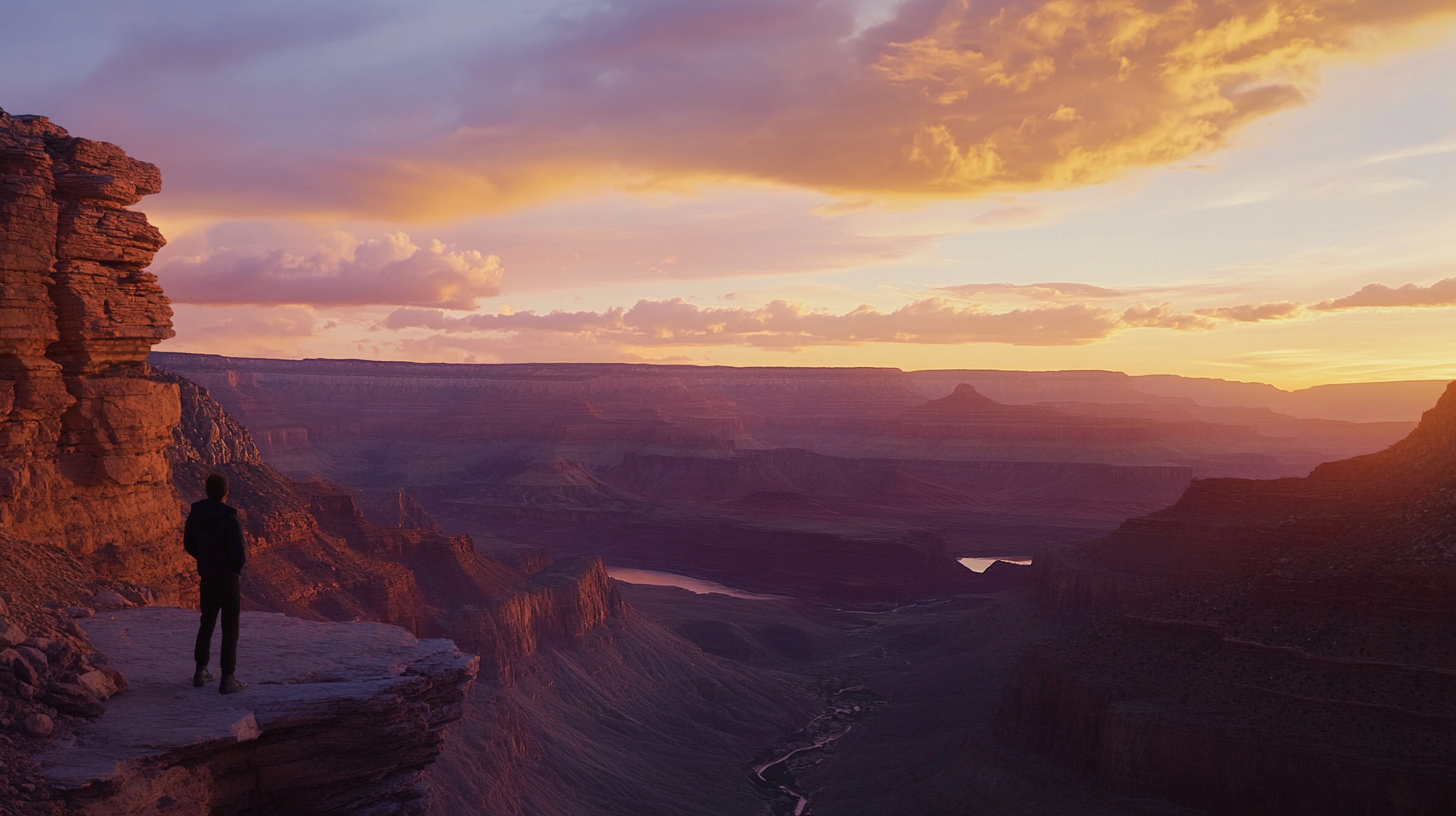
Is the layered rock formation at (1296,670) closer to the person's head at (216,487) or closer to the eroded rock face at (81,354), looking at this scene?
the eroded rock face at (81,354)

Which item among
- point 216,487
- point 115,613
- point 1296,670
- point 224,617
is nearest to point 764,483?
point 1296,670

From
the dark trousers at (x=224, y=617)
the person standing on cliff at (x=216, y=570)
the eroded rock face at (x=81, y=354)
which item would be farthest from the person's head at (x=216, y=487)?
the eroded rock face at (x=81, y=354)

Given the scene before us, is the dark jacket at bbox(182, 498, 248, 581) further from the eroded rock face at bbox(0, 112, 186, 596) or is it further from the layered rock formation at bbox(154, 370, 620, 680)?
the layered rock formation at bbox(154, 370, 620, 680)

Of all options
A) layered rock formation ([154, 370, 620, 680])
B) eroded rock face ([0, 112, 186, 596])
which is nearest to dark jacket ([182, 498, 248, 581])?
eroded rock face ([0, 112, 186, 596])

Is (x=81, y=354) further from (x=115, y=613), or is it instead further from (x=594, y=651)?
(x=594, y=651)

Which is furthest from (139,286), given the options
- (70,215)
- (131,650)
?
(131,650)

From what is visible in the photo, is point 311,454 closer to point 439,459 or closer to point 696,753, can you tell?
point 439,459
